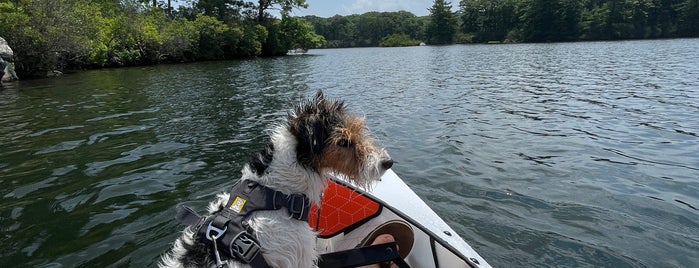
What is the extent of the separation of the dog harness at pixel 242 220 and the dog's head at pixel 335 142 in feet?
1.12

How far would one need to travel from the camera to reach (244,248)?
9.66 feet

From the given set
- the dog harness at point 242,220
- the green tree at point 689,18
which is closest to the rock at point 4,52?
the dog harness at point 242,220

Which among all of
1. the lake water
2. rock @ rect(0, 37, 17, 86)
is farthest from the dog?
rock @ rect(0, 37, 17, 86)

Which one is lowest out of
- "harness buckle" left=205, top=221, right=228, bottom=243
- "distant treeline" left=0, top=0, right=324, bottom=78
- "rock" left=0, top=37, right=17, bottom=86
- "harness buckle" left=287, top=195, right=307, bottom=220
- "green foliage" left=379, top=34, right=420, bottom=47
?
"harness buckle" left=205, top=221, right=228, bottom=243

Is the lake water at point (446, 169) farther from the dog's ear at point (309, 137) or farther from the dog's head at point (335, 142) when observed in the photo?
the dog's ear at point (309, 137)

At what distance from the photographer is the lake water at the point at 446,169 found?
604 centimetres

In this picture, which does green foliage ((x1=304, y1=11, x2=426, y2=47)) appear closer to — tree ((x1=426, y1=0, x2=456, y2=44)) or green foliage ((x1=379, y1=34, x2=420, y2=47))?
green foliage ((x1=379, y1=34, x2=420, y2=47))

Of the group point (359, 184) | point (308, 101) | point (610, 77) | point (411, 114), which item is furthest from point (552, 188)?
point (610, 77)

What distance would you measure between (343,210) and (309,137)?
2.06 m

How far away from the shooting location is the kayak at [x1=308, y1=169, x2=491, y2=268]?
4535mm

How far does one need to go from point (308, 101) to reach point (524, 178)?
6616 millimetres

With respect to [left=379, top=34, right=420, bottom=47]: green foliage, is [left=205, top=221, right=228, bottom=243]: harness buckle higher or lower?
lower

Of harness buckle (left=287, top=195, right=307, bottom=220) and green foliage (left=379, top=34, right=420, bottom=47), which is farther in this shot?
green foliage (left=379, top=34, right=420, bottom=47)

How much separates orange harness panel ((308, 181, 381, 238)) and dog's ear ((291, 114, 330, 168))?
1.68 meters
